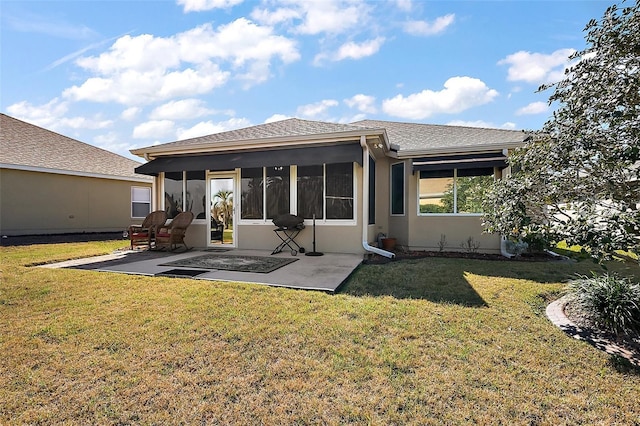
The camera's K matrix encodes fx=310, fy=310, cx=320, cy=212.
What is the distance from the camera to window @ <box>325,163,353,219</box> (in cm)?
836

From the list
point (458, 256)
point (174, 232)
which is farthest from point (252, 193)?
point (458, 256)

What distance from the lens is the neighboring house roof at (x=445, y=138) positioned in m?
8.50

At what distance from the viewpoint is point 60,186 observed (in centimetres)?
1346


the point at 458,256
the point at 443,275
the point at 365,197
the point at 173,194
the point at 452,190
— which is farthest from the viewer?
the point at 173,194

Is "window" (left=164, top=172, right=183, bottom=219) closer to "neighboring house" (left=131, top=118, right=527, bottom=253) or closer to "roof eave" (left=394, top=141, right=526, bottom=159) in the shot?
"neighboring house" (left=131, top=118, right=527, bottom=253)

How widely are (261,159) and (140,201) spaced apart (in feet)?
37.6

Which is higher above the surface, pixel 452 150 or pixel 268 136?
pixel 268 136

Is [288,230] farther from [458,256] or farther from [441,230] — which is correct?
[458,256]

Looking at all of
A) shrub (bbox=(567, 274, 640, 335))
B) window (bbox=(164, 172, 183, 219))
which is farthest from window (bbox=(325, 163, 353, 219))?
shrub (bbox=(567, 274, 640, 335))

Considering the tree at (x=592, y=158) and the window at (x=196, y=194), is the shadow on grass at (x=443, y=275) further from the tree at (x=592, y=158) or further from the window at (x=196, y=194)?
the window at (x=196, y=194)

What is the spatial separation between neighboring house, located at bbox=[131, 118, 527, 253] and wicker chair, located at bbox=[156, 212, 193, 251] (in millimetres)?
487

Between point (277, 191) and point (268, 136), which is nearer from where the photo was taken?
point (268, 136)

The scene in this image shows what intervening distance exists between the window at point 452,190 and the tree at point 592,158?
4500 mm

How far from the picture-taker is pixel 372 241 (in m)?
9.03
